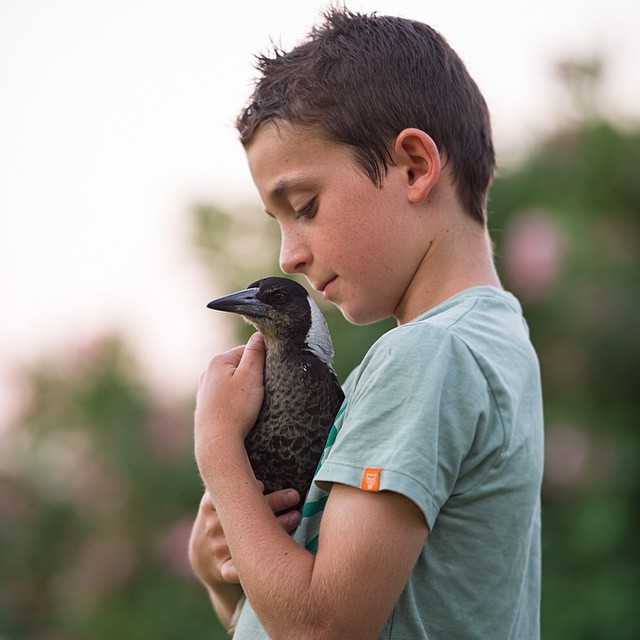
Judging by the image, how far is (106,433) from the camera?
4188 mm

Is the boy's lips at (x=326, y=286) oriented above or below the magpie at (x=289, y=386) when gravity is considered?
above

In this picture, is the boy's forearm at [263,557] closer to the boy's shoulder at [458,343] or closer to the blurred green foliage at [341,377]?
the boy's shoulder at [458,343]

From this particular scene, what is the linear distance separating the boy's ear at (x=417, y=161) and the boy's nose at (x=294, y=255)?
20 centimetres

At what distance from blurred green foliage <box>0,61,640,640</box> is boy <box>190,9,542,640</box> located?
166 centimetres

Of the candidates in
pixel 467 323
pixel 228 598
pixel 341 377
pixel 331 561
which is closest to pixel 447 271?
pixel 467 323

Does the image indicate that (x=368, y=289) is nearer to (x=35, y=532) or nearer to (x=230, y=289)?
(x=230, y=289)

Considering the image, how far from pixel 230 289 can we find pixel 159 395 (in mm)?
626

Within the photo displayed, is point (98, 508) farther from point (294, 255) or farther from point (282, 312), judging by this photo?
point (294, 255)

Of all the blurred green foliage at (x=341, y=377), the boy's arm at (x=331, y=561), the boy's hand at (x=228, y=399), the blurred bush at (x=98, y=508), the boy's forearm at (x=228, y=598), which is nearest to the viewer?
the boy's arm at (x=331, y=561)

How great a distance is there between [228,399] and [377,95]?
58 cm

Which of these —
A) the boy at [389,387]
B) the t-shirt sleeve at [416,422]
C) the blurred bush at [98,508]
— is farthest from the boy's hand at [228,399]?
the blurred bush at [98,508]

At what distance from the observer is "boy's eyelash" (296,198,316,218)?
5.17 ft

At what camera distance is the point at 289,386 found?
5.63 feet

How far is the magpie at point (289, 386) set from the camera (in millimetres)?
1638
